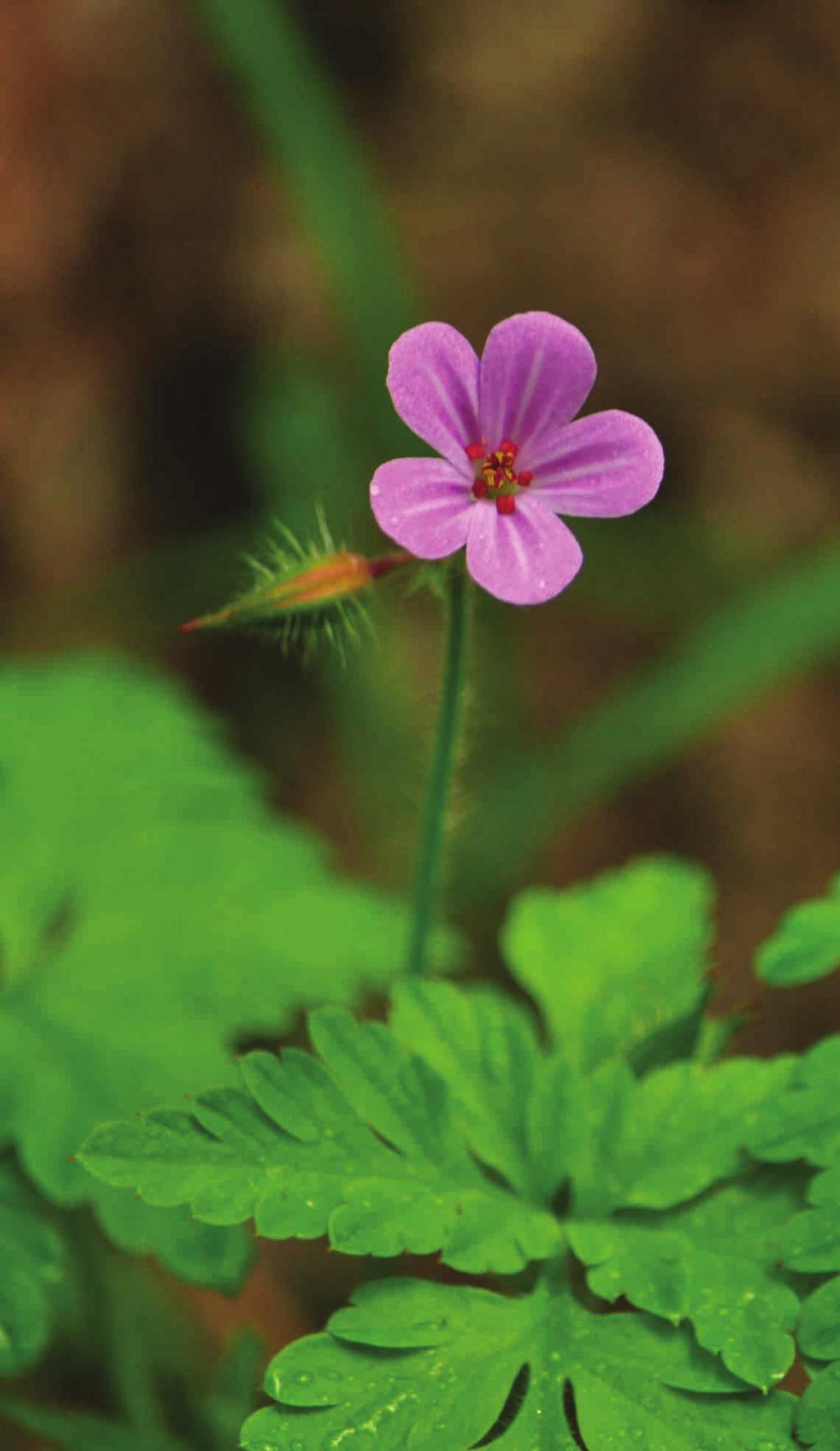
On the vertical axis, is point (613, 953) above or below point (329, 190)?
below

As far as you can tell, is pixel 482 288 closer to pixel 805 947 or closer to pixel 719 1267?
pixel 805 947

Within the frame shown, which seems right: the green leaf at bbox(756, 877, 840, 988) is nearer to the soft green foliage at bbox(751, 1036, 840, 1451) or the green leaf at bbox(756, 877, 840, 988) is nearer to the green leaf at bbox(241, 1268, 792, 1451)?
the soft green foliage at bbox(751, 1036, 840, 1451)

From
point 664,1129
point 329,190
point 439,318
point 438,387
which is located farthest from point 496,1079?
point 439,318

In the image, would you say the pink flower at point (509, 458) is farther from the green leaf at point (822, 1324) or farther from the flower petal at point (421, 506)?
the green leaf at point (822, 1324)

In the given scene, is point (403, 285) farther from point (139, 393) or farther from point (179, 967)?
point (179, 967)

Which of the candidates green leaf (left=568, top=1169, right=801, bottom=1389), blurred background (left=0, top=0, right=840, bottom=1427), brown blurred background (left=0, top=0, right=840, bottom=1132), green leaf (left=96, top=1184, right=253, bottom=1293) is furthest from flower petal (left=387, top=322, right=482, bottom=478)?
brown blurred background (left=0, top=0, right=840, bottom=1132)

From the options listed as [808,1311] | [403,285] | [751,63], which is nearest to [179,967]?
[808,1311]
